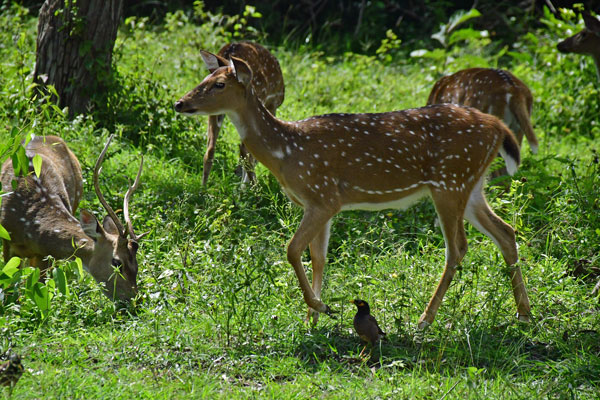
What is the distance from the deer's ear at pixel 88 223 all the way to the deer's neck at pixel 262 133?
3.99 ft

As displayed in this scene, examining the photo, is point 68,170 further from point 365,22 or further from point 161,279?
point 365,22

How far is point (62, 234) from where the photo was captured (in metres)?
6.19

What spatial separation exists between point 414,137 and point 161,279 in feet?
7.01

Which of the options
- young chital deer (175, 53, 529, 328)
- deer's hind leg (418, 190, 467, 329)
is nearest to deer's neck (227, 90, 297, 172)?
young chital deer (175, 53, 529, 328)

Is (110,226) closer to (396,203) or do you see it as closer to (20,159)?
(20,159)

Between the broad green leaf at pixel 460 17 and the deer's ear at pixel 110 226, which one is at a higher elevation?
the deer's ear at pixel 110 226

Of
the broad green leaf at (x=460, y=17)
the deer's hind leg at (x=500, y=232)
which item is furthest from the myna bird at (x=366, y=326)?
the broad green leaf at (x=460, y=17)

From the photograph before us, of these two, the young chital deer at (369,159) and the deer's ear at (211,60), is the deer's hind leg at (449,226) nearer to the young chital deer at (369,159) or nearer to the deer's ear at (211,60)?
the young chital deer at (369,159)

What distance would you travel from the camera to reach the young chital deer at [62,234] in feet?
19.8

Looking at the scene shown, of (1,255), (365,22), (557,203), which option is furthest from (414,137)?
(365,22)

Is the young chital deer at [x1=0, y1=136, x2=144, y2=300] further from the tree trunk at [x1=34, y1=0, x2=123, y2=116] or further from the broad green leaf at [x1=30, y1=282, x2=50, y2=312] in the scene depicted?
the tree trunk at [x1=34, y1=0, x2=123, y2=116]

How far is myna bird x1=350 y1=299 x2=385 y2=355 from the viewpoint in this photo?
5352 millimetres

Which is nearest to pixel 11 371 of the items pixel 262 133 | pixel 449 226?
pixel 262 133

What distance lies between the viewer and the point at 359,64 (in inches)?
476
